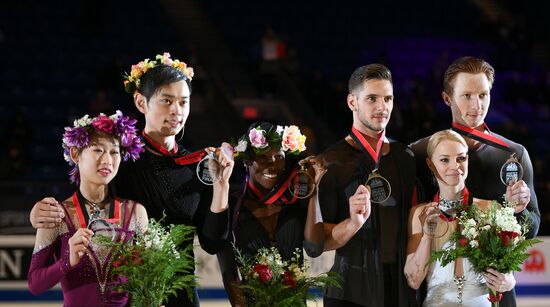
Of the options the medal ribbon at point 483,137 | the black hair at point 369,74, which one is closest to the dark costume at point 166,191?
the black hair at point 369,74

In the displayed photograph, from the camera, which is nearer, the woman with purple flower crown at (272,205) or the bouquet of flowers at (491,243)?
the bouquet of flowers at (491,243)

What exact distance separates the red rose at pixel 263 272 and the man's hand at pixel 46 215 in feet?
3.11

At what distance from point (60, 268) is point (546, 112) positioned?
44.7ft

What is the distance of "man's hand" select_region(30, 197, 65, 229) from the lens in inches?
157

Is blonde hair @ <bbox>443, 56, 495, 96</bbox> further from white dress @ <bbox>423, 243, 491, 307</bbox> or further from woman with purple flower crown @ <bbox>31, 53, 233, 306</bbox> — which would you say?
woman with purple flower crown @ <bbox>31, 53, 233, 306</bbox>

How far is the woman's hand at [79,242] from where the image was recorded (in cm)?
388

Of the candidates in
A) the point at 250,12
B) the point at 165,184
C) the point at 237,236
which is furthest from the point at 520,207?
the point at 250,12

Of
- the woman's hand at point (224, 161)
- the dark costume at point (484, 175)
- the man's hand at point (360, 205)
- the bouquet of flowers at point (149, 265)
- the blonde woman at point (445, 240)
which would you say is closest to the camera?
the bouquet of flowers at point (149, 265)

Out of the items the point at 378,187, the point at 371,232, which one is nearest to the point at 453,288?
the point at 371,232

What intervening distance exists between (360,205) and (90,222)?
1328mm

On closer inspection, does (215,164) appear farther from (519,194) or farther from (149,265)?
(519,194)

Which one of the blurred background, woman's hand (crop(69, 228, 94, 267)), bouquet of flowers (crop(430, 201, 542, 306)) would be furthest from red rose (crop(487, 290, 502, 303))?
the blurred background

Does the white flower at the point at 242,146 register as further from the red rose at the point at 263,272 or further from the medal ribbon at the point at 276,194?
the red rose at the point at 263,272

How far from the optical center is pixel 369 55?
1706 centimetres
